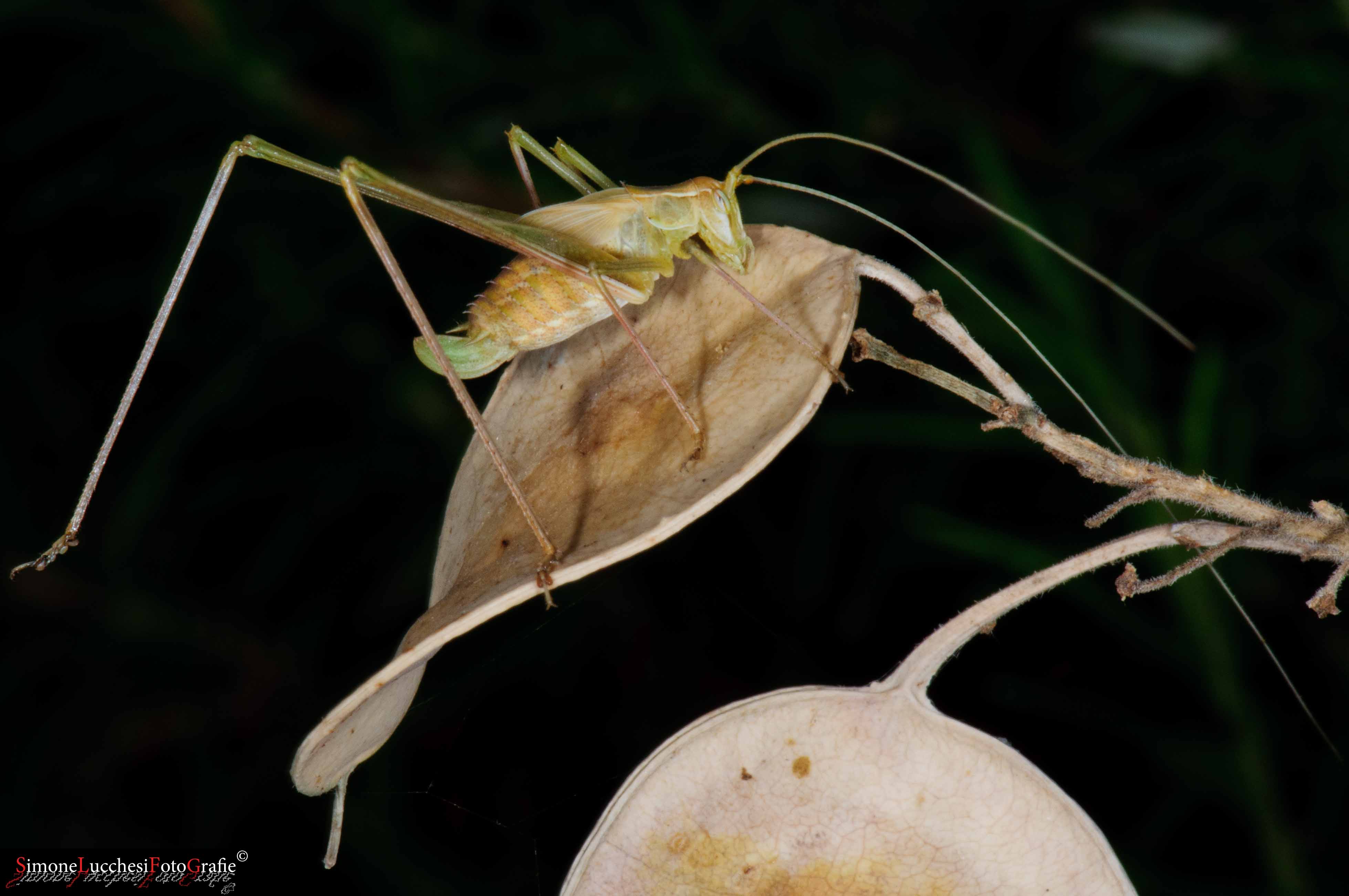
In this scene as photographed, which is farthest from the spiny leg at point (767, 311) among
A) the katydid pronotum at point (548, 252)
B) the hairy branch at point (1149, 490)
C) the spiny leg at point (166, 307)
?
the spiny leg at point (166, 307)

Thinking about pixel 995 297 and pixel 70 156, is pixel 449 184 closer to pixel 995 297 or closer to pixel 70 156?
pixel 70 156

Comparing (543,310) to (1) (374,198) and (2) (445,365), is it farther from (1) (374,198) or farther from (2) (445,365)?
(1) (374,198)

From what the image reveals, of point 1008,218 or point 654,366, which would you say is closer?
point 654,366

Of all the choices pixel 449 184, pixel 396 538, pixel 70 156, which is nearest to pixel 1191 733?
pixel 396 538

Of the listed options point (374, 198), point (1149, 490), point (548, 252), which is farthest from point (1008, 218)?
point (374, 198)

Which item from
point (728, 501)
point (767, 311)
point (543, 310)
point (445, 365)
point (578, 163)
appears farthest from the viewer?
point (728, 501)

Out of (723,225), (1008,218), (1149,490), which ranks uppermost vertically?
(723,225)

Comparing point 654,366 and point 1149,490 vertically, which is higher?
point 654,366
